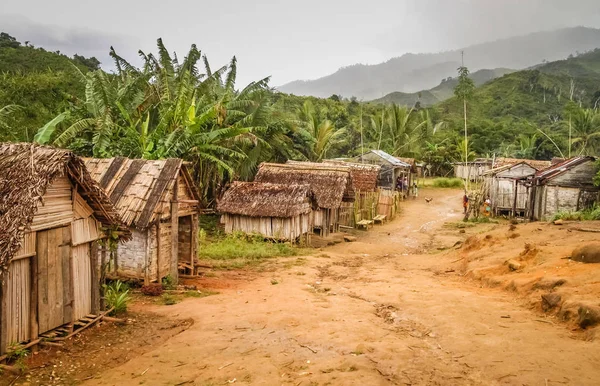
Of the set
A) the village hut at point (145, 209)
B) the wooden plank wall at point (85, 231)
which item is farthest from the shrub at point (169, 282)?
the wooden plank wall at point (85, 231)

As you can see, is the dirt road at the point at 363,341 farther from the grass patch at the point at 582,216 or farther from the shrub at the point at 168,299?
the grass patch at the point at 582,216

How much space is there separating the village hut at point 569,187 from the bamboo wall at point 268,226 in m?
11.8

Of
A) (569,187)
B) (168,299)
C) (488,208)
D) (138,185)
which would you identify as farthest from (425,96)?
(168,299)

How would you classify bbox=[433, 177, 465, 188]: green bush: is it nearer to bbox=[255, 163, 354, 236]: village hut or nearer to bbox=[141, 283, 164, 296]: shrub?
bbox=[255, 163, 354, 236]: village hut

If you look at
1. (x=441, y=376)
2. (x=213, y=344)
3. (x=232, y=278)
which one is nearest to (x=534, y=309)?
(x=441, y=376)

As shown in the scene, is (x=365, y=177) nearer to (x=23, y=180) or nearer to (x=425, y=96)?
(x=23, y=180)

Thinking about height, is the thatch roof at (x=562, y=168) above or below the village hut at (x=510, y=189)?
above

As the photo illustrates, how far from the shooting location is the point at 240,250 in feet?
54.6

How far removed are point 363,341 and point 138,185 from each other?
21.9ft

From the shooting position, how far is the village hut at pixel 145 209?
10.9 meters

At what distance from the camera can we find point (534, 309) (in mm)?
8758

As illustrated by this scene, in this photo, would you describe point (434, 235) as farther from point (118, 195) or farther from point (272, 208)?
point (118, 195)

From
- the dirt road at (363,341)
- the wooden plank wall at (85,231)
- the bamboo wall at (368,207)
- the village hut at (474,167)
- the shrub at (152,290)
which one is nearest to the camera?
the dirt road at (363,341)

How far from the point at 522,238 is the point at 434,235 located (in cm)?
775
